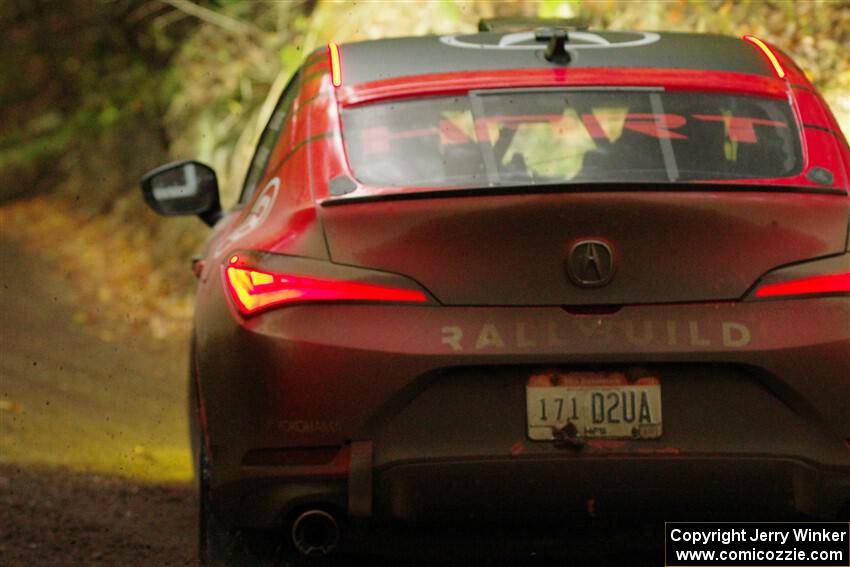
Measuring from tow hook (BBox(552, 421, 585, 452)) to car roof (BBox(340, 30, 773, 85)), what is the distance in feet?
4.23

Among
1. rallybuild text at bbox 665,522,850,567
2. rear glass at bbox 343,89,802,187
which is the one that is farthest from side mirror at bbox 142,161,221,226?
rallybuild text at bbox 665,522,850,567

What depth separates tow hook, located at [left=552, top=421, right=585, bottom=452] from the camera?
423 cm

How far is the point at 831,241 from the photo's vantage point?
4.30 meters

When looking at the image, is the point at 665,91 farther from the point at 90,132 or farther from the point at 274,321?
the point at 90,132

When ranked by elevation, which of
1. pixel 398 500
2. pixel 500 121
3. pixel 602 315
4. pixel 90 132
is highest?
pixel 90 132

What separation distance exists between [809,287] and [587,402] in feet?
2.06

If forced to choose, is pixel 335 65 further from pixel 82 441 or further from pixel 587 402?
pixel 82 441

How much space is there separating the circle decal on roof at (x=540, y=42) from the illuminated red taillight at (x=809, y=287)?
1300 mm

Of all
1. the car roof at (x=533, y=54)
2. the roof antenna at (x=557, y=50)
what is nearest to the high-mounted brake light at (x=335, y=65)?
the car roof at (x=533, y=54)

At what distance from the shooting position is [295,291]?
4297 millimetres

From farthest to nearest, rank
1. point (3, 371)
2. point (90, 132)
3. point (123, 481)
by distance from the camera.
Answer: point (90, 132), point (3, 371), point (123, 481)

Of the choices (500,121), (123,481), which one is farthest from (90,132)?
(500,121)

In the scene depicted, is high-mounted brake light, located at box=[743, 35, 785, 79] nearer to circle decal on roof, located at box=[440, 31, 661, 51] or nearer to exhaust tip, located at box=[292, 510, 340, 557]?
circle decal on roof, located at box=[440, 31, 661, 51]

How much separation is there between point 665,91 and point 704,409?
1112 millimetres
